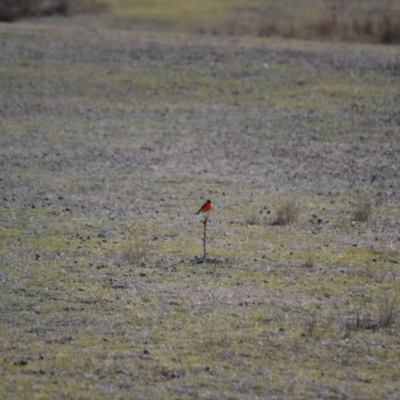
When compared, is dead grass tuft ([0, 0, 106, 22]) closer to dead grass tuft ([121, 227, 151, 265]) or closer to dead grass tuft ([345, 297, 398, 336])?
dead grass tuft ([121, 227, 151, 265])

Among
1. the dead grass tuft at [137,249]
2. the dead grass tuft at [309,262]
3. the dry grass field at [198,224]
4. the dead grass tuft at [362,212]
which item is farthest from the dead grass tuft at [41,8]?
the dead grass tuft at [309,262]

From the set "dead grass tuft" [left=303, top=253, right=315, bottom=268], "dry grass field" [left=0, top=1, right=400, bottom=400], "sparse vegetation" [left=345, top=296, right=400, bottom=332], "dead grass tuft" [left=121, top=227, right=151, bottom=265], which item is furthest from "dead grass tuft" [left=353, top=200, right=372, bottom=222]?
"sparse vegetation" [left=345, top=296, right=400, bottom=332]

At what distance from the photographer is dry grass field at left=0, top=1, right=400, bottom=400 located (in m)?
7.29

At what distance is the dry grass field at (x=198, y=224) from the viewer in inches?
287

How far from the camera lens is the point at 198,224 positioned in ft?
37.9

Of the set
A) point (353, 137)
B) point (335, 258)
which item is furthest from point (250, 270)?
point (353, 137)

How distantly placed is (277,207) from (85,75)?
10.2 metres

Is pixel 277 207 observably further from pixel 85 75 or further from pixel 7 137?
pixel 85 75

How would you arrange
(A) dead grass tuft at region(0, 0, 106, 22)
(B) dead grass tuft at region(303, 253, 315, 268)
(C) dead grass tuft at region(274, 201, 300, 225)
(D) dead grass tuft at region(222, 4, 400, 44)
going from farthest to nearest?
1. (A) dead grass tuft at region(0, 0, 106, 22)
2. (D) dead grass tuft at region(222, 4, 400, 44)
3. (C) dead grass tuft at region(274, 201, 300, 225)
4. (B) dead grass tuft at region(303, 253, 315, 268)

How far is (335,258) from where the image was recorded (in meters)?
10.2

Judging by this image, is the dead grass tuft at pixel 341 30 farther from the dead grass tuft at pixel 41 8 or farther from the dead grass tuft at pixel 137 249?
the dead grass tuft at pixel 137 249

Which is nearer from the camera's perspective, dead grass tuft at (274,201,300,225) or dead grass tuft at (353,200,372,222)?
dead grass tuft at (274,201,300,225)

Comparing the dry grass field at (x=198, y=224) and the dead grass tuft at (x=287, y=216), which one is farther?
the dead grass tuft at (x=287, y=216)

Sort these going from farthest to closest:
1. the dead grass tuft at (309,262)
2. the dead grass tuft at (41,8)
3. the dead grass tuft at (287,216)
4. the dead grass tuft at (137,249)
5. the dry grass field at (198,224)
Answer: the dead grass tuft at (41,8)
the dead grass tuft at (287,216)
the dead grass tuft at (137,249)
the dead grass tuft at (309,262)
the dry grass field at (198,224)
